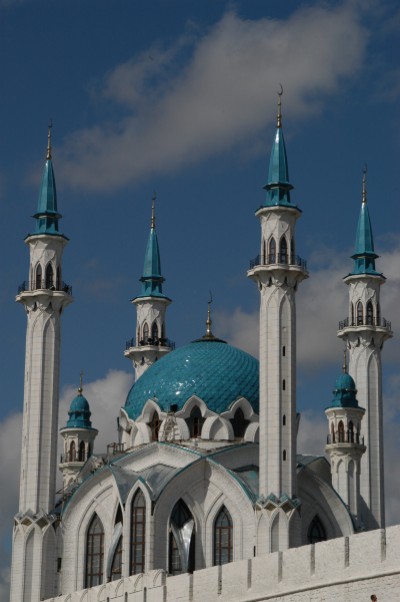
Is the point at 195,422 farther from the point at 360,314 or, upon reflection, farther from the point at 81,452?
the point at 360,314

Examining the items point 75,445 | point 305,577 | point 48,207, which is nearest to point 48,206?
point 48,207

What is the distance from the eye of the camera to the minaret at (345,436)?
5184 cm

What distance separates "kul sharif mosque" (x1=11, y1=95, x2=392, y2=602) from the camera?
46.0m

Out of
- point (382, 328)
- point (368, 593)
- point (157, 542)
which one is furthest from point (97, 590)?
point (382, 328)

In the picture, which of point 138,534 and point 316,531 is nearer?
point 138,534

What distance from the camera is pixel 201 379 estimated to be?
50.8 metres

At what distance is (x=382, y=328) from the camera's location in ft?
179

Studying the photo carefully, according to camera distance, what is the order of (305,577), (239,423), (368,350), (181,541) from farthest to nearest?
(368,350), (239,423), (181,541), (305,577)

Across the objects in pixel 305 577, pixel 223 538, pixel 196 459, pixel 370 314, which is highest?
pixel 370 314

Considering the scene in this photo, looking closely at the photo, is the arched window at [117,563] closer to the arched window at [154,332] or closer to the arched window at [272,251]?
the arched window at [272,251]

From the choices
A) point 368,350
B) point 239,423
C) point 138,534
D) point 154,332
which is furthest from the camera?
point 154,332

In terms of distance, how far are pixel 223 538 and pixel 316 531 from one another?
3207 mm

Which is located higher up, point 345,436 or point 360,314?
point 360,314

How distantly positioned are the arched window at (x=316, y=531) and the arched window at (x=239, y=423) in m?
4.17
